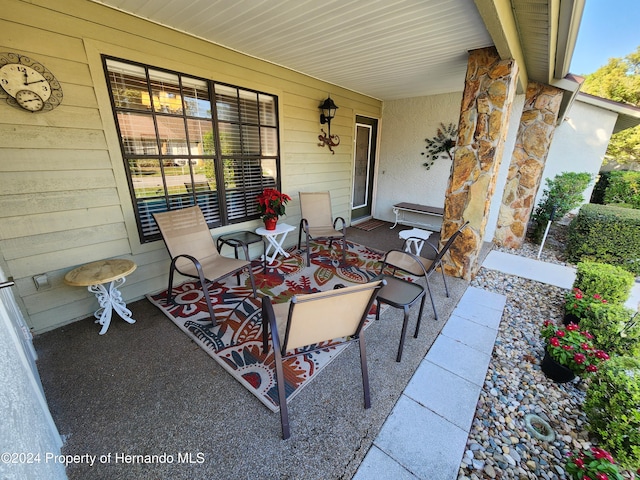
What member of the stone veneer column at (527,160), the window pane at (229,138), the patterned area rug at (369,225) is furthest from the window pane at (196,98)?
the stone veneer column at (527,160)

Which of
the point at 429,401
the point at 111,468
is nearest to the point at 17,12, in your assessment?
the point at 111,468

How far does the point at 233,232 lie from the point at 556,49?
4.27 metres

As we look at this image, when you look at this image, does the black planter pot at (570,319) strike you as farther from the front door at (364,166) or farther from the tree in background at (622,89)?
the tree in background at (622,89)

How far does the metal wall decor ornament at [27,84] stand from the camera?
1.85 metres

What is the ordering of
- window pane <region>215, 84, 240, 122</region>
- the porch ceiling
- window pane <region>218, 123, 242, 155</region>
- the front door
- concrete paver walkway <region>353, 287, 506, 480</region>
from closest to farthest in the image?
1. concrete paver walkway <region>353, 287, 506, 480</region>
2. the porch ceiling
3. window pane <region>215, 84, 240, 122</region>
4. window pane <region>218, 123, 242, 155</region>
5. the front door

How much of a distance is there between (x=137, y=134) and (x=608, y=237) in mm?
6206

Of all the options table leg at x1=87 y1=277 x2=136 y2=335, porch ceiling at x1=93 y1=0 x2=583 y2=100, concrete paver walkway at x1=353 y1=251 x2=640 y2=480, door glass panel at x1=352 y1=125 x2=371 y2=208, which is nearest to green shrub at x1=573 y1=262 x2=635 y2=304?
concrete paver walkway at x1=353 y1=251 x2=640 y2=480

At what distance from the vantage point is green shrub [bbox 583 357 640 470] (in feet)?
4.15

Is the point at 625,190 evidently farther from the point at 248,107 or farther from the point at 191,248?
the point at 191,248

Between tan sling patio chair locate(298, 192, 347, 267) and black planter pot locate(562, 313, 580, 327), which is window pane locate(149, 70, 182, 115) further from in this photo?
black planter pot locate(562, 313, 580, 327)

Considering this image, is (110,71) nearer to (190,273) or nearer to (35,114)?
(35,114)

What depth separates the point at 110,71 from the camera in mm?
2338

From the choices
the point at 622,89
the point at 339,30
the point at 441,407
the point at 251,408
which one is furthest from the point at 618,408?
the point at 622,89

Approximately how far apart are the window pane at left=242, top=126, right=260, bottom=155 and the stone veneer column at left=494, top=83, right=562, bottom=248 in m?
4.33
